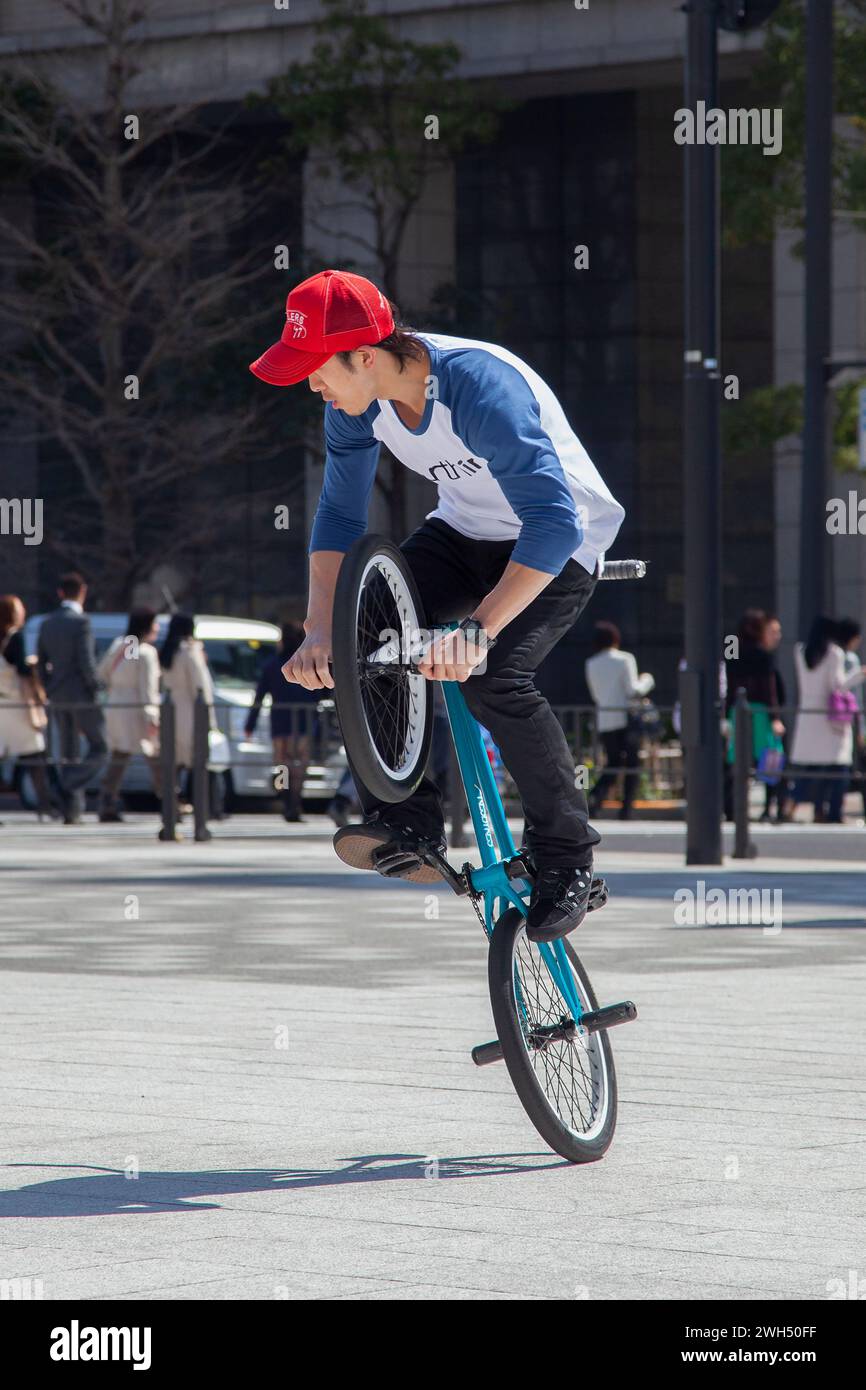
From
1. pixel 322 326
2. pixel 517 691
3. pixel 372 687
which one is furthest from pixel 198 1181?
pixel 322 326

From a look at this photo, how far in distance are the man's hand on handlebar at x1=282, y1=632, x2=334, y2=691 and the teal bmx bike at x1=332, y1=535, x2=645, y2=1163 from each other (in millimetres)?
139

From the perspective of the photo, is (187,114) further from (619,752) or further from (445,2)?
(619,752)

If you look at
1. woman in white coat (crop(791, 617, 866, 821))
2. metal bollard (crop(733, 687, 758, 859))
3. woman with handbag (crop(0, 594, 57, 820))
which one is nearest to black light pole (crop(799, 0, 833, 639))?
woman in white coat (crop(791, 617, 866, 821))

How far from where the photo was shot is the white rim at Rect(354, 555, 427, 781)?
492 cm

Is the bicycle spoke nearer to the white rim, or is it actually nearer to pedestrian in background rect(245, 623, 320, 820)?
the white rim

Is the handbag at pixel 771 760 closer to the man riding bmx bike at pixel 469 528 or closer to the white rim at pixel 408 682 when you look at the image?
the man riding bmx bike at pixel 469 528

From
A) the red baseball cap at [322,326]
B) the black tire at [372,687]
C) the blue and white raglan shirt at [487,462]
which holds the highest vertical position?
the red baseball cap at [322,326]

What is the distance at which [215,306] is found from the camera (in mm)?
30859

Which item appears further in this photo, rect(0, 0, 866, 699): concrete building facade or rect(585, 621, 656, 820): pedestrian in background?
rect(0, 0, 866, 699): concrete building facade

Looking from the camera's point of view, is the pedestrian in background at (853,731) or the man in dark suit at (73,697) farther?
the man in dark suit at (73,697)

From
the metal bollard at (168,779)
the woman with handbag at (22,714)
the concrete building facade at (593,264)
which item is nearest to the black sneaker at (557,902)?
the metal bollard at (168,779)

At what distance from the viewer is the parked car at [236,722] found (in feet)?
62.9

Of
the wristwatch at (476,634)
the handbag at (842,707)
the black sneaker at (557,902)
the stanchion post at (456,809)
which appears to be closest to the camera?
the wristwatch at (476,634)

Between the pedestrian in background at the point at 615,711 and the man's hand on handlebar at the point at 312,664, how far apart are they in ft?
43.0
